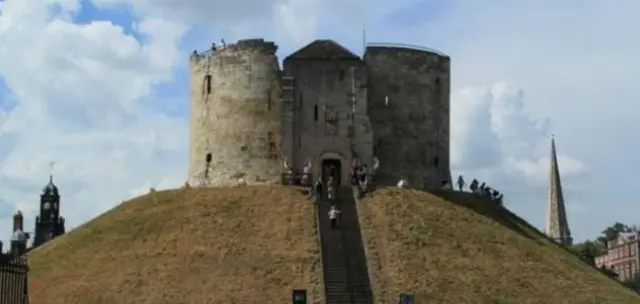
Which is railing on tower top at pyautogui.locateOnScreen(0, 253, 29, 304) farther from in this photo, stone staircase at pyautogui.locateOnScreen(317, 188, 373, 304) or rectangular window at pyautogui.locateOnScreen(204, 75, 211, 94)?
rectangular window at pyautogui.locateOnScreen(204, 75, 211, 94)

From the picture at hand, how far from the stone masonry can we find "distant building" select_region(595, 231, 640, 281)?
74379 millimetres

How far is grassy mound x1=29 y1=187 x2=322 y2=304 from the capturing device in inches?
1761

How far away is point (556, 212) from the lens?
437 feet

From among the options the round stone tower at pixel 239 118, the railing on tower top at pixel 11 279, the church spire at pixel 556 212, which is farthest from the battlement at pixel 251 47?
the church spire at pixel 556 212

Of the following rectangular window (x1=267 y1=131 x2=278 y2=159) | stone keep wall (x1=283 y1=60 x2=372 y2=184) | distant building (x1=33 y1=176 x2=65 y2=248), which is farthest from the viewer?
distant building (x1=33 y1=176 x2=65 y2=248)

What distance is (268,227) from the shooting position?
5159 centimetres

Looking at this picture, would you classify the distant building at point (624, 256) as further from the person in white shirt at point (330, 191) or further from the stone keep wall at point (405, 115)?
the person in white shirt at point (330, 191)

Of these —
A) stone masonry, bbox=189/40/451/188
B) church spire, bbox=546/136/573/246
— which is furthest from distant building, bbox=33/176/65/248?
church spire, bbox=546/136/573/246

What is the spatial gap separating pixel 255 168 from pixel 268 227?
7754 mm

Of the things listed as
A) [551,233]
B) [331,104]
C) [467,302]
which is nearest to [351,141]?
[331,104]

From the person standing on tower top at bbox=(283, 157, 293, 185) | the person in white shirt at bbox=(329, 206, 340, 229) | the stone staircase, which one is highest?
the person standing on tower top at bbox=(283, 157, 293, 185)

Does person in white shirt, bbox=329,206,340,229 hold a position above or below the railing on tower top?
above

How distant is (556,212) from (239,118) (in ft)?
263

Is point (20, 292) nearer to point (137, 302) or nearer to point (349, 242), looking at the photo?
point (137, 302)
